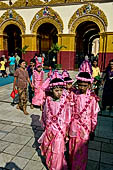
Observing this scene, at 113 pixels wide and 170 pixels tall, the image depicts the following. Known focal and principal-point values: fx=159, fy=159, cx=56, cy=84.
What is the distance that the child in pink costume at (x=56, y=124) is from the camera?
2623mm

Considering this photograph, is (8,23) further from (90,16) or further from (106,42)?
(106,42)

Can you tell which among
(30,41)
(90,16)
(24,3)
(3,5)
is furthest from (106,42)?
(3,5)

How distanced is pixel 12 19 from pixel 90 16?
25.3ft

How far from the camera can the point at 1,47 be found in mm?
16906

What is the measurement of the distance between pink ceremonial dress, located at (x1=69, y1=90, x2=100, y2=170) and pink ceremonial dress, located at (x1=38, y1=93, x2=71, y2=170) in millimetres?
159

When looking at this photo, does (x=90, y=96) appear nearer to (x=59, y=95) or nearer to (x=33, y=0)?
(x=59, y=95)

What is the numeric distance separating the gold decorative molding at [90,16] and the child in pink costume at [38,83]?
1005cm

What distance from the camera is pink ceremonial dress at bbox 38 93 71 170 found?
2.62 metres

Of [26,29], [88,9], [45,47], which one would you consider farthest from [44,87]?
[45,47]

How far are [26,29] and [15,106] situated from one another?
1147 cm

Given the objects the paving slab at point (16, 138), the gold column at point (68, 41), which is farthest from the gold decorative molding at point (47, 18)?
the paving slab at point (16, 138)

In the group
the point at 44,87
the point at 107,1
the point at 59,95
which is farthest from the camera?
the point at 107,1

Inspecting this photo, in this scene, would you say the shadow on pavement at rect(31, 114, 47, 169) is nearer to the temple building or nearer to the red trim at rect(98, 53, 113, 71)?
the temple building

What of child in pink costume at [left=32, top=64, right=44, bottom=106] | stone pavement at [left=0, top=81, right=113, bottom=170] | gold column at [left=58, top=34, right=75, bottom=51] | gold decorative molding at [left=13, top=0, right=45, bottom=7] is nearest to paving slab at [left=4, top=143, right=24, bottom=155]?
stone pavement at [left=0, top=81, right=113, bottom=170]
